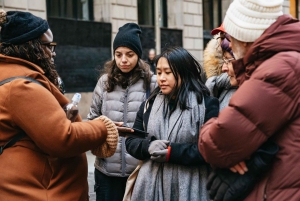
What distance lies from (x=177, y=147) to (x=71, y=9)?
11190 mm

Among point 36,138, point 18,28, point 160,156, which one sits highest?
point 18,28

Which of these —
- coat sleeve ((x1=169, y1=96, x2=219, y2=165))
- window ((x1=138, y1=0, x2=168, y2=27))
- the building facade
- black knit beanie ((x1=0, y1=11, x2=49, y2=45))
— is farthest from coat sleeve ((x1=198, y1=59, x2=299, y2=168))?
window ((x1=138, y1=0, x2=168, y2=27))

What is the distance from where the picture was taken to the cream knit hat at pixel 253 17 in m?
2.36

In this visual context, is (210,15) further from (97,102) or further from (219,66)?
(97,102)

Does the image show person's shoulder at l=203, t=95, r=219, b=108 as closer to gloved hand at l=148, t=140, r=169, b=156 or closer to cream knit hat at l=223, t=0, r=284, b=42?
gloved hand at l=148, t=140, r=169, b=156

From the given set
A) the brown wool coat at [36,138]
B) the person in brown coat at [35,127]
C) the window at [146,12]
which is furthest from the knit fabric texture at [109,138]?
the window at [146,12]

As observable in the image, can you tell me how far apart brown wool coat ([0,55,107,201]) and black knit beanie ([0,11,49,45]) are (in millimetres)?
130

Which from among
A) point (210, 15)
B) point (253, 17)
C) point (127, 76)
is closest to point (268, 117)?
point (253, 17)

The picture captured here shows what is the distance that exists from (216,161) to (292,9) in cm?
2364

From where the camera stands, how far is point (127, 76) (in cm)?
448

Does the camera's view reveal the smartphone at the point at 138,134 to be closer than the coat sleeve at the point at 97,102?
Yes

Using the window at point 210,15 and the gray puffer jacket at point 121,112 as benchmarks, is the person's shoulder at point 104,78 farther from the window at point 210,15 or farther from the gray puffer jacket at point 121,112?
the window at point 210,15

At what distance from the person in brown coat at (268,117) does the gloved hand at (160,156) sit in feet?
3.10

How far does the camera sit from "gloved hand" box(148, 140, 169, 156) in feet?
10.7
